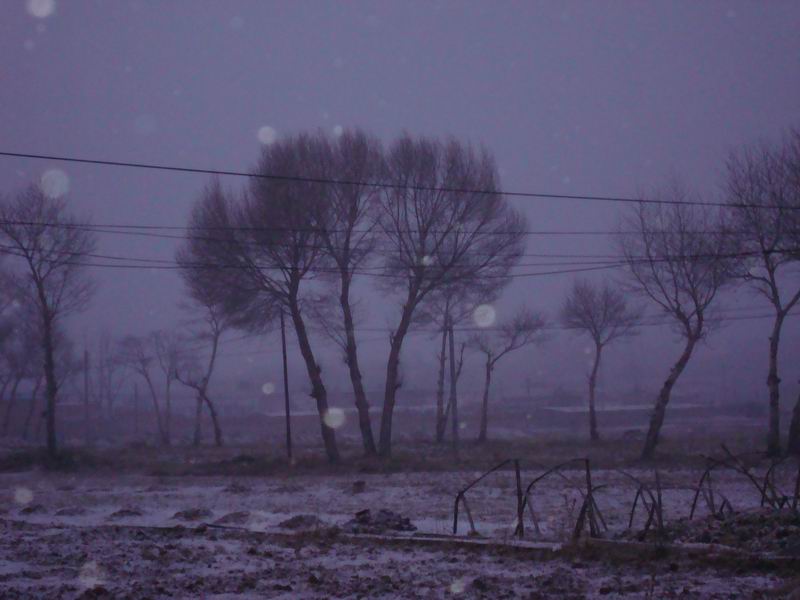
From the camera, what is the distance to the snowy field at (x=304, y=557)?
26.0 feet

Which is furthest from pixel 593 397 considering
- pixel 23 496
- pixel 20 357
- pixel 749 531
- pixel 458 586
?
pixel 20 357

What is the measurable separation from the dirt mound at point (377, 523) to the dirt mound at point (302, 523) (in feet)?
1.67

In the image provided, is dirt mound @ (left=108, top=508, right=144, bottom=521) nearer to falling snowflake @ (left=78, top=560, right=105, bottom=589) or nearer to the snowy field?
the snowy field

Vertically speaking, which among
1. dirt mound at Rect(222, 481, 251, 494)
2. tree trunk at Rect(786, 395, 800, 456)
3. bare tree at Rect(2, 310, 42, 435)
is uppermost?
bare tree at Rect(2, 310, 42, 435)

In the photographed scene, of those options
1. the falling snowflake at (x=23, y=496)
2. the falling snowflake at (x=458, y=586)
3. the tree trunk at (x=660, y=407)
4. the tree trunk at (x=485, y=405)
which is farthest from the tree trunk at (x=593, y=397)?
the falling snowflake at (x=458, y=586)

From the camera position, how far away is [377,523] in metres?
12.2

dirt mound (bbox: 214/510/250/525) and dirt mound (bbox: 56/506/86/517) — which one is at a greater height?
dirt mound (bbox: 214/510/250/525)

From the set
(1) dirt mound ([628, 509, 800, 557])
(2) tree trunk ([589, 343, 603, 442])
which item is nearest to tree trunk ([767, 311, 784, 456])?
(2) tree trunk ([589, 343, 603, 442])

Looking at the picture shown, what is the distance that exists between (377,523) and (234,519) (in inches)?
105

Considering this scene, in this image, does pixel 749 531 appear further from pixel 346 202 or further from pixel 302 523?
pixel 346 202

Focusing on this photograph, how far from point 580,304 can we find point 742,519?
33297mm

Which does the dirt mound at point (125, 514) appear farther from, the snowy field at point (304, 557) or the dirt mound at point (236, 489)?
the dirt mound at point (236, 489)

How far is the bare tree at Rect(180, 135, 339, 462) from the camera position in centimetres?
2856

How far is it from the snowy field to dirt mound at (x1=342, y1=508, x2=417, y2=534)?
44 centimetres
